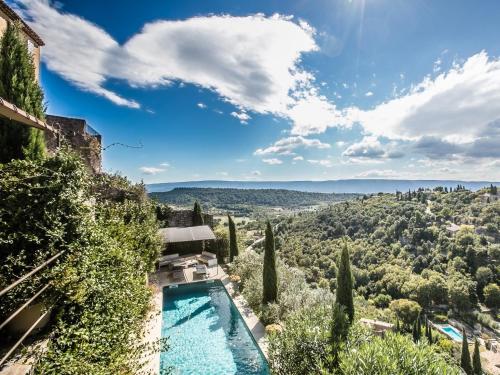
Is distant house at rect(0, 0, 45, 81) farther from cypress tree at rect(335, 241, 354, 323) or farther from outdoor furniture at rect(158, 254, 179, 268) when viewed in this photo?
cypress tree at rect(335, 241, 354, 323)

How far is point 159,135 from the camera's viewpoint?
78.2ft

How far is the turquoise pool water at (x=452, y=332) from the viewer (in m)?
34.8

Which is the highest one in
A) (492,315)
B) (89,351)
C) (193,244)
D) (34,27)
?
(34,27)

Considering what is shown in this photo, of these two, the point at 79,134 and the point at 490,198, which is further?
the point at 490,198

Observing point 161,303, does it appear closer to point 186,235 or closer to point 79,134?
point 186,235

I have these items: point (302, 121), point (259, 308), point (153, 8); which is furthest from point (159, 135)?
point (259, 308)

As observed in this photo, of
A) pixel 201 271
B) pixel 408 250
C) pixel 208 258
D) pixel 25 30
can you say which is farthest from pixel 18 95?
pixel 408 250

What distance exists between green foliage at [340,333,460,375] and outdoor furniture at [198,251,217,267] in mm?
11630

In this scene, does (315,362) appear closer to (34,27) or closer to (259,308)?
(259,308)

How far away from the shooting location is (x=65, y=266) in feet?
11.6

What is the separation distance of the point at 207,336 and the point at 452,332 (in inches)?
1756

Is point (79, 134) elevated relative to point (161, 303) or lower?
elevated

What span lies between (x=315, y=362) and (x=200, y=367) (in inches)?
148

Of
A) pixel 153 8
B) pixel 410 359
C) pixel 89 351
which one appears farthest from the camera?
pixel 153 8
